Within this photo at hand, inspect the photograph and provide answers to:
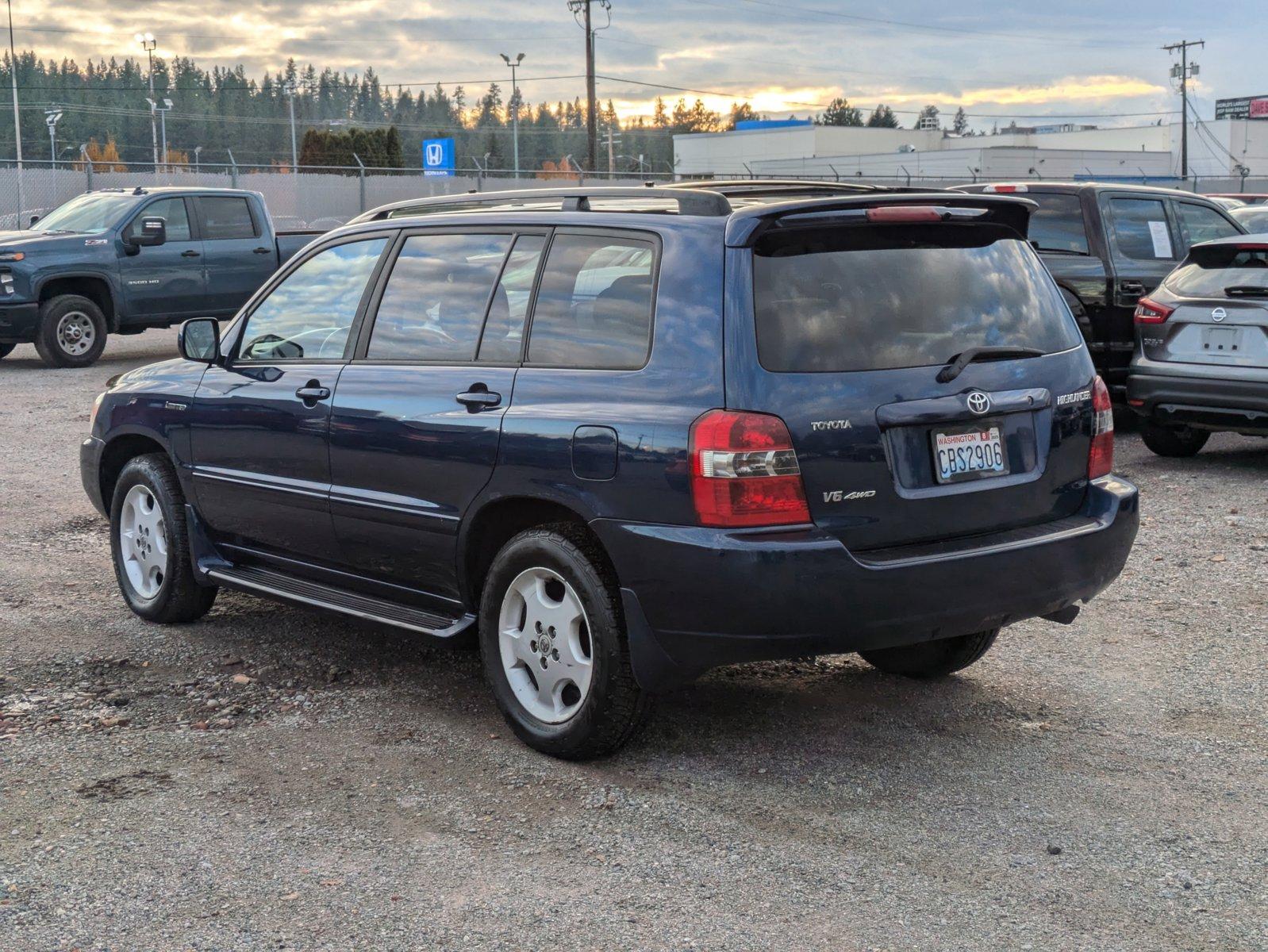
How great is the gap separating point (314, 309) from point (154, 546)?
143 centimetres

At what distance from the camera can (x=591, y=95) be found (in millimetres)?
53125

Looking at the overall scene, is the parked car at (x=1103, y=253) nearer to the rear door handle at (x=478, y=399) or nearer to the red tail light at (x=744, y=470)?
the rear door handle at (x=478, y=399)

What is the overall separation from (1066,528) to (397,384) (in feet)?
7.58

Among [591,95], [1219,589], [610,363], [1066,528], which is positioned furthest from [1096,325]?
[591,95]

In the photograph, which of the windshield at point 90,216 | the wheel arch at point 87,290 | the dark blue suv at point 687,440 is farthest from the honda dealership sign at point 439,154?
the dark blue suv at point 687,440

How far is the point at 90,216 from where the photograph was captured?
17094 millimetres

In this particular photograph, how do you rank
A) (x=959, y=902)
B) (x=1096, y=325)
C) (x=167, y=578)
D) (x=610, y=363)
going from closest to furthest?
(x=959, y=902)
(x=610, y=363)
(x=167, y=578)
(x=1096, y=325)

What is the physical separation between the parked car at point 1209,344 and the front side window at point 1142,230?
1240mm

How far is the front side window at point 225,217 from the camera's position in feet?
58.0

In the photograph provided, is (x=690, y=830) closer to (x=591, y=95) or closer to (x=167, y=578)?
(x=167, y=578)

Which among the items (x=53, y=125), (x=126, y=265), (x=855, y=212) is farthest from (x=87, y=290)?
(x=53, y=125)

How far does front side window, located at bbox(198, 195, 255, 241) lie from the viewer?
58.0 feet

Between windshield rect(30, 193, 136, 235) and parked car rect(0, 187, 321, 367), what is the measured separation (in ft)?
0.06

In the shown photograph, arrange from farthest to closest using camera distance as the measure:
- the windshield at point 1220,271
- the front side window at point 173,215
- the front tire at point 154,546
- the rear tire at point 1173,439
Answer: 1. the front side window at point 173,215
2. the rear tire at point 1173,439
3. the windshield at point 1220,271
4. the front tire at point 154,546
